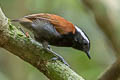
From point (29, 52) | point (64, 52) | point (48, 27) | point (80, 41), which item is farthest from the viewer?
point (64, 52)

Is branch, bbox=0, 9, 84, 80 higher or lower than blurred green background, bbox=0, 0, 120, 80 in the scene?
higher

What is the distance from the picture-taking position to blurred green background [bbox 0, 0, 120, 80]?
396 cm

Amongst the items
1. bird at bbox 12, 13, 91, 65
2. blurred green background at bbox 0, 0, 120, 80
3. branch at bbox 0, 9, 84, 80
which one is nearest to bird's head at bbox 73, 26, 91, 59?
bird at bbox 12, 13, 91, 65

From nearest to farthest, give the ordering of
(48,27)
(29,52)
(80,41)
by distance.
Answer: (29,52) → (48,27) → (80,41)

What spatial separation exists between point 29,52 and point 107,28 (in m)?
0.68

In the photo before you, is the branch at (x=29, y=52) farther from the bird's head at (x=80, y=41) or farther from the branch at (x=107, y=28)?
the bird's head at (x=80, y=41)

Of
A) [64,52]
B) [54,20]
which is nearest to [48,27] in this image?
[54,20]

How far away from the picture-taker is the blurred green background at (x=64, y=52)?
3.96 metres

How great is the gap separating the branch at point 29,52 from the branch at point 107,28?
0.20 meters

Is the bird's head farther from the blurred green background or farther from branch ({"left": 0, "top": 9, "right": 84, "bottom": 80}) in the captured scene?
the blurred green background

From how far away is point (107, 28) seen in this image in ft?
7.72

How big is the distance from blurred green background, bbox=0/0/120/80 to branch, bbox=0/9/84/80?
1851mm

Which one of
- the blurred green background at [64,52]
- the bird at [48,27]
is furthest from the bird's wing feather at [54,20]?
the blurred green background at [64,52]

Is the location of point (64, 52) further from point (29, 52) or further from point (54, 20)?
point (29, 52)
